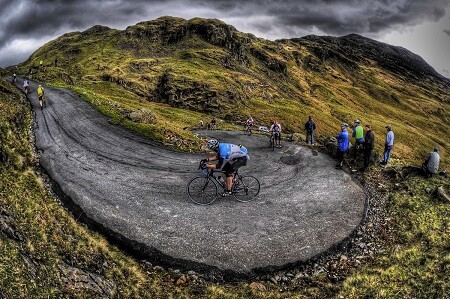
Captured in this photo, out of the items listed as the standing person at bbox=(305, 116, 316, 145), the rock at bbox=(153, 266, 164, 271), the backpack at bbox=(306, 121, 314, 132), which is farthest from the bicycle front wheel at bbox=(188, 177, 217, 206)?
the backpack at bbox=(306, 121, 314, 132)

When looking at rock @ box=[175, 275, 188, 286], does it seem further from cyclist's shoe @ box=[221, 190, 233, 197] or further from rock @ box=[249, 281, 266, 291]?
cyclist's shoe @ box=[221, 190, 233, 197]

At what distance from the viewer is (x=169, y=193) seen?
1938cm

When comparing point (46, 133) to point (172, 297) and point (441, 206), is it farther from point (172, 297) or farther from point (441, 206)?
point (441, 206)

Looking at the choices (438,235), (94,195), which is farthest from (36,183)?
(438,235)

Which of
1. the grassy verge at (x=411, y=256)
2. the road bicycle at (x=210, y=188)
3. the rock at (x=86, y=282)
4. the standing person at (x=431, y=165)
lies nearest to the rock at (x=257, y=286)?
the grassy verge at (x=411, y=256)

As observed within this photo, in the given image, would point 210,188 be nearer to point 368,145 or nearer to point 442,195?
point 368,145

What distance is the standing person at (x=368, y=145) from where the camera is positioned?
24.1m

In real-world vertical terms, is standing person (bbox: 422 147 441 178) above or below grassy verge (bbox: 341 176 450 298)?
above

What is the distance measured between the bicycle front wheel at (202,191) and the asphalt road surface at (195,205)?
0.42 m

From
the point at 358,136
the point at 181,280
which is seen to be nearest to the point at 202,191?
the point at 181,280

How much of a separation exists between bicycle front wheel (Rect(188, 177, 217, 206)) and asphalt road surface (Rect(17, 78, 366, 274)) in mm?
415

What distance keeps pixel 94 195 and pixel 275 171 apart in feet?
42.2

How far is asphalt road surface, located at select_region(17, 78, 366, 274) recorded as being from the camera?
1462 centimetres

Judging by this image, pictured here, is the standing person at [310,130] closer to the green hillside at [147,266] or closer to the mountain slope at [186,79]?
the mountain slope at [186,79]
